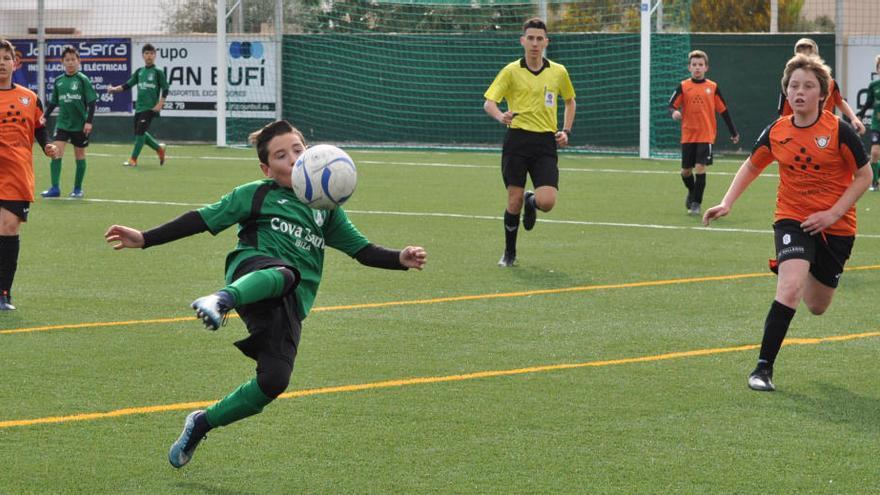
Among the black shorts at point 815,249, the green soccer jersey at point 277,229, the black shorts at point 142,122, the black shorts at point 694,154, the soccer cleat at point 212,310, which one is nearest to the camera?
the soccer cleat at point 212,310

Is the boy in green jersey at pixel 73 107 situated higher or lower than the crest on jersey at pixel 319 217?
higher

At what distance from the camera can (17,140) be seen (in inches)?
431

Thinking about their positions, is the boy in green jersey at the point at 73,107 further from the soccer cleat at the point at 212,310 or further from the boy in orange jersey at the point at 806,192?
the soccer cleat at the point at 212,310

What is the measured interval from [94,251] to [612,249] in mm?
5326

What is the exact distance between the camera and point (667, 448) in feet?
21.3

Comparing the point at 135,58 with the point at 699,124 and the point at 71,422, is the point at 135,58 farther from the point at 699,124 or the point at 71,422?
the point at 71,422

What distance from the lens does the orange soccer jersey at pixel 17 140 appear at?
10.7 m

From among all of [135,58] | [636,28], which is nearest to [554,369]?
[636,28]

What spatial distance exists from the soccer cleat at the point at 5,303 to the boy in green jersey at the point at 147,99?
1529 cm

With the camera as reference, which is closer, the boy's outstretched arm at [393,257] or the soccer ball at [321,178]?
the soccer ball at [321,178]

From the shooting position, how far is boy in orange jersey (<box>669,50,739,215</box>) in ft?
59.9

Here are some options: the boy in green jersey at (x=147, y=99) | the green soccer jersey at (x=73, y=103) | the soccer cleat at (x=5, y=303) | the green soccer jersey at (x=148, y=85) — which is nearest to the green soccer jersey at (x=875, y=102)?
the green soccer jersey at (x=73, y=103)

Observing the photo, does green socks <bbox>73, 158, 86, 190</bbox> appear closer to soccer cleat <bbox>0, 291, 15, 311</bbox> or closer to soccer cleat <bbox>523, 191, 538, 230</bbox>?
soccer cleat <bbox>523, 191, 538, 230</bbox>

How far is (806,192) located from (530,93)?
219 inches
